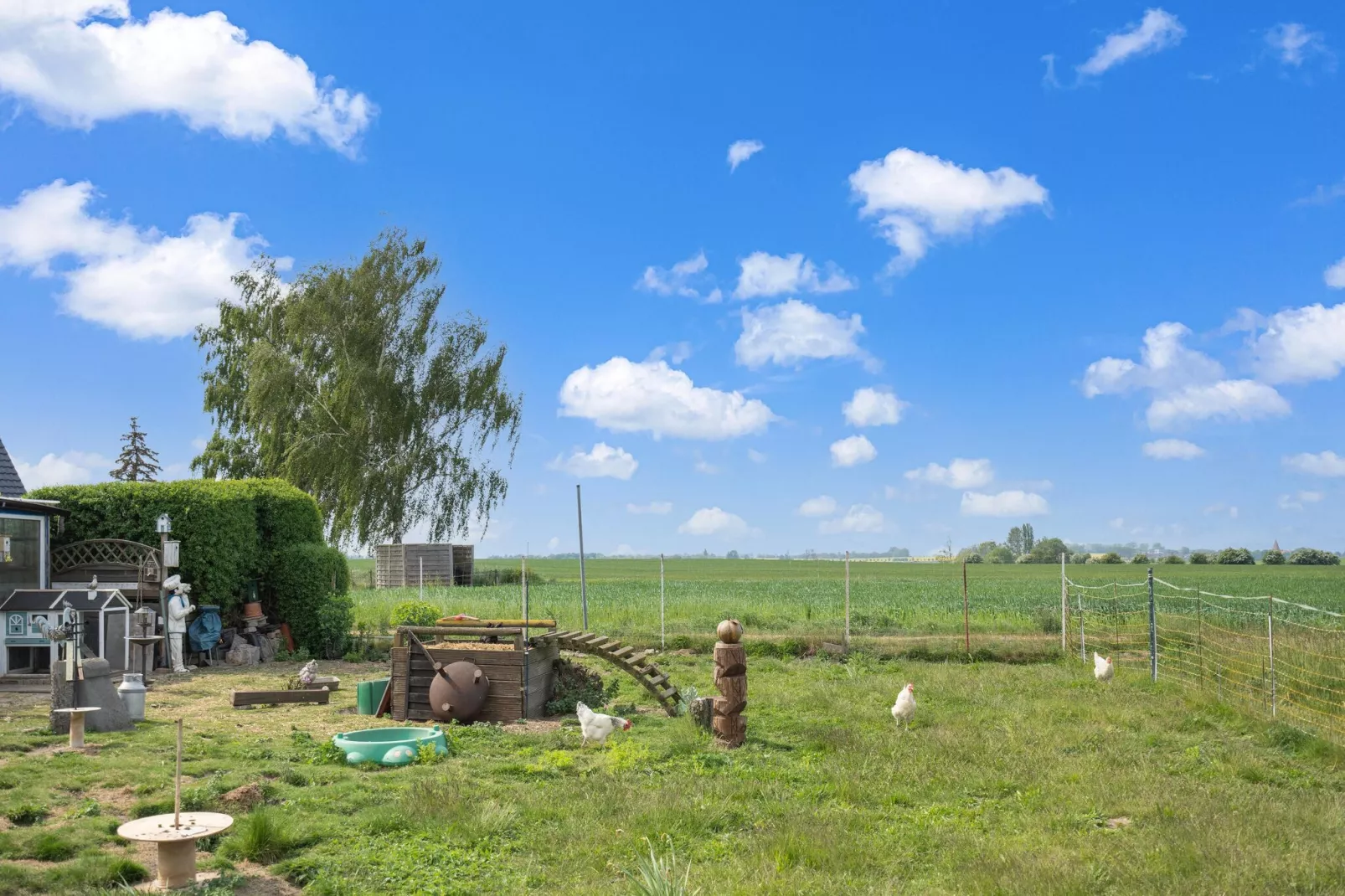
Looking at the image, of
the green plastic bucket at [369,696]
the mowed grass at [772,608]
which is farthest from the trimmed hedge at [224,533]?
the green plastic bucket at [369,696]

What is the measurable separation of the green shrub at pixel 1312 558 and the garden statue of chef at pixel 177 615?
84.5 metres

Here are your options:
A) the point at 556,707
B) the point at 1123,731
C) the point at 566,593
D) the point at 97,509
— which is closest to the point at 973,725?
the point at 1123,731

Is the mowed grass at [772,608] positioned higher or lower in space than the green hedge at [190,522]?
lower

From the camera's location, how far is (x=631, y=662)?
12.3 m

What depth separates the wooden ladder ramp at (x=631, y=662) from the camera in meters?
12.2

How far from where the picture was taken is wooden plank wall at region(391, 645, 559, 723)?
39.4 feet

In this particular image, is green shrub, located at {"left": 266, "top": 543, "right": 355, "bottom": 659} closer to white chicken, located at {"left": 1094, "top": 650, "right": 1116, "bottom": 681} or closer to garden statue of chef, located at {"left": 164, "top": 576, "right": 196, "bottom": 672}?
garden statue of chef, located at {"left": 164, "top": 576, "right": 196, "bottom": 672}

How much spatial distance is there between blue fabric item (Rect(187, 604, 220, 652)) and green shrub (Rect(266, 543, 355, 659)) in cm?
176

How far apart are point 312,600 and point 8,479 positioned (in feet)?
26.7

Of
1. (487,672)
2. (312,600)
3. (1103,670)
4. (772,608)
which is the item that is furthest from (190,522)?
(1103,670)

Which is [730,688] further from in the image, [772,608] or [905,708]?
[772,608]

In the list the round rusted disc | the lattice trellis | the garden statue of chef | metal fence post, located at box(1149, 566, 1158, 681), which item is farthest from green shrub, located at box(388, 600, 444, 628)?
metal fence post, located at box(1149, 566, 1158, 681)

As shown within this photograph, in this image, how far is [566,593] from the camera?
30.0 metres

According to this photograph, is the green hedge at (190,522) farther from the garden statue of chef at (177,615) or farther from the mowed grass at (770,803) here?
the mowed grass at (770,803)
